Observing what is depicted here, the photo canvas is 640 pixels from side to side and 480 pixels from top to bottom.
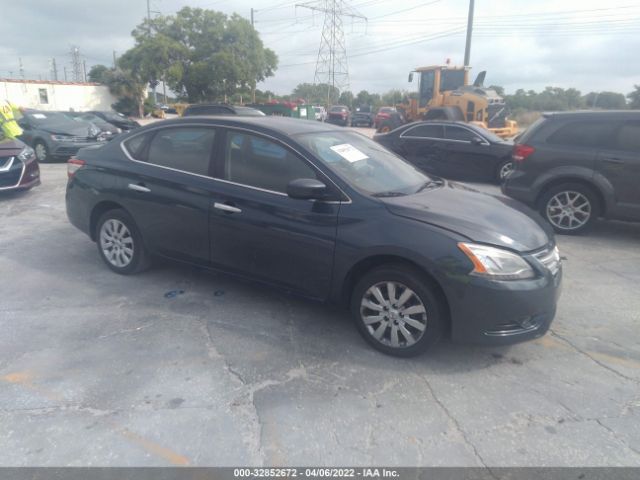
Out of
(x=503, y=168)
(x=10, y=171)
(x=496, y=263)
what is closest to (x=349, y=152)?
(x=496, y=263)

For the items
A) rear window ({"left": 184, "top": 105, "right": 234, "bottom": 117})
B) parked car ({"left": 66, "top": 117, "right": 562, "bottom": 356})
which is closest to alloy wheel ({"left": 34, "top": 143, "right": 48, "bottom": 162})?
rear window ({"left": 184, "top": 105, "right": 234, "bottom": 117})

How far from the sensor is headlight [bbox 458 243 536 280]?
320 cm

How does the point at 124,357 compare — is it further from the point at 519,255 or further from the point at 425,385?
the point at 519,255

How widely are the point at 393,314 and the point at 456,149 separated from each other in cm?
814

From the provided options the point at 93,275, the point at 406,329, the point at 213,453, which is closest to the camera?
the point at 213,453

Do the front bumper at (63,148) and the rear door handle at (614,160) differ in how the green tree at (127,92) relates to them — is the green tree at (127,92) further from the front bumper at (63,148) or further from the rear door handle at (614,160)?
the rear door handle at (614,160)

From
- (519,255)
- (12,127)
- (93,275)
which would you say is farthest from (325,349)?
(12,127)

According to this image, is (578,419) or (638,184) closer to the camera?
(578,419)

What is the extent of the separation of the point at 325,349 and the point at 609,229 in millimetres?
5581

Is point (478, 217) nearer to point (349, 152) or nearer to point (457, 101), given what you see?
point (349, 152)

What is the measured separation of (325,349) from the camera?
3.69 meters

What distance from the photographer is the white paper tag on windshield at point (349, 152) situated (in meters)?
4.12

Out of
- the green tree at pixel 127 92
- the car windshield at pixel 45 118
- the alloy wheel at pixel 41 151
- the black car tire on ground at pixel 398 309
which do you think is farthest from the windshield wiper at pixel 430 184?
the green tree at pixel 127 92

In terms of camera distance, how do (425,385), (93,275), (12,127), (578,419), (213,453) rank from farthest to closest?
(12,127), (93,275), (425,385), (578,419), (213,453)
